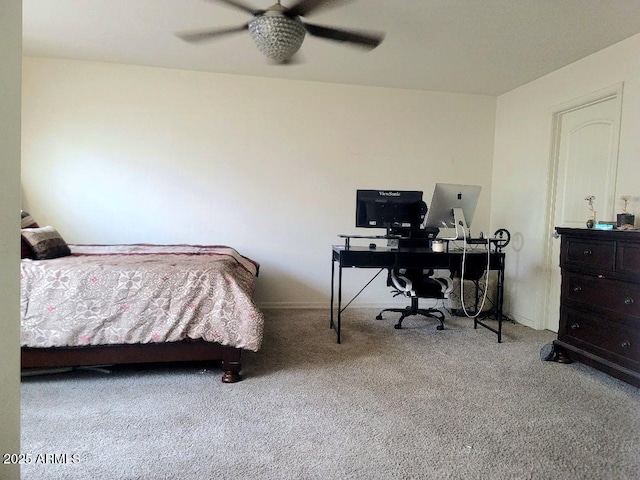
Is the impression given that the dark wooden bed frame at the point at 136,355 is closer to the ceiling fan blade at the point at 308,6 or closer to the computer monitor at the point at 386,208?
the computer monitor at the point at 386,208

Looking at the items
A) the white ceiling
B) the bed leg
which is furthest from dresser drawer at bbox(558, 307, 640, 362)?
the bed leg

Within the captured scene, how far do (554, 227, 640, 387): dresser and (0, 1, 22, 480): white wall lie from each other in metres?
2.97

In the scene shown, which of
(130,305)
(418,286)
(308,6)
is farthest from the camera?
(418,286)

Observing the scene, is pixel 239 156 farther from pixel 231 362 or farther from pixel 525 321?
pixel 525 321

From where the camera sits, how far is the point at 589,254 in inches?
104

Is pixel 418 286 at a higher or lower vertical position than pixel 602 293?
lower

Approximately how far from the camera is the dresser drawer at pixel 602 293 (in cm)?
235

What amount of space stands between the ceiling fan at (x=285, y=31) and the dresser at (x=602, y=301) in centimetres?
203

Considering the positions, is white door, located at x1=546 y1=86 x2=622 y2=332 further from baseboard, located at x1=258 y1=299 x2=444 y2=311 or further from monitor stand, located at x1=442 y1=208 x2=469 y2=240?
baseboard, located at x1=258 y1=299 x2=444 y2=311

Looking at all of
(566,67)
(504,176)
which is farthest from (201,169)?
(566,67)

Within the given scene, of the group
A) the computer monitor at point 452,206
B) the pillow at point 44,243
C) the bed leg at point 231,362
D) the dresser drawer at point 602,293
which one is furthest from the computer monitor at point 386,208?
the pillow at point 44,243

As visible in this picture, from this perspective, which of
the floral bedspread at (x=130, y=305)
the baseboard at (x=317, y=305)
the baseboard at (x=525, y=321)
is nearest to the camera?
the floral bedspread at (x=130, y=305)

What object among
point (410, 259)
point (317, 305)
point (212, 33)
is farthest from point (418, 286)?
point (212, 33)

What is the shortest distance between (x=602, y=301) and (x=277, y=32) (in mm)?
2693
